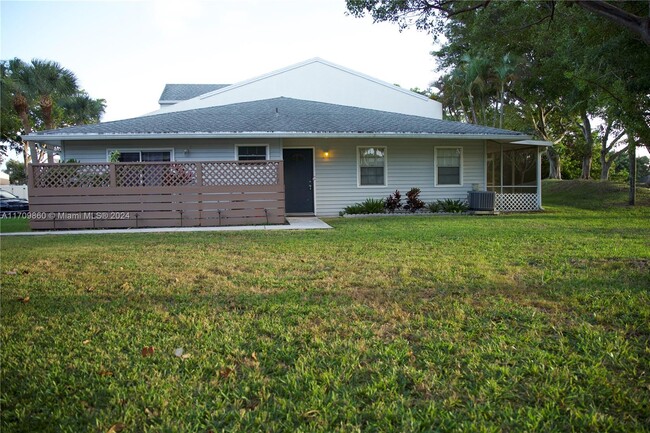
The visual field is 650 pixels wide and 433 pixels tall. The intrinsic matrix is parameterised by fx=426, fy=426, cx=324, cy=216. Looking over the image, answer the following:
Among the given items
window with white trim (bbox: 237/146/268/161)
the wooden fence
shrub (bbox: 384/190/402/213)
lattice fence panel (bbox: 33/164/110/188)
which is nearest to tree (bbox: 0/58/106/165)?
lattice fence panel (bbox: 33/164/110/188)

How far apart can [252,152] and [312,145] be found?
1989 mm

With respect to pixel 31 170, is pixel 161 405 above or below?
below

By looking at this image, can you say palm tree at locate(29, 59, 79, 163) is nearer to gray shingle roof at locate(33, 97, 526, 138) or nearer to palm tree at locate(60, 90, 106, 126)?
palm tree at locate(60, 90, 106, 126)

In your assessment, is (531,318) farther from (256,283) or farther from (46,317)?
(46,317)

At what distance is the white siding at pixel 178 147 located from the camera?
1319 cm

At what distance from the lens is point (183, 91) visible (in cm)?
2084

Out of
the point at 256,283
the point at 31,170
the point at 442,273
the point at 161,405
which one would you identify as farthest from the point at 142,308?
the point at 31,170

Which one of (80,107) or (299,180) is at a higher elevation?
(80,107)

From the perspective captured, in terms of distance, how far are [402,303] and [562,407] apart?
177 cm

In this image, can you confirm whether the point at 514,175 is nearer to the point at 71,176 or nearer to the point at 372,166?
the point at 372,166

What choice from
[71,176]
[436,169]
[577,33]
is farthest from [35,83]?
[577,33]

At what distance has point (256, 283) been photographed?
15.3ft

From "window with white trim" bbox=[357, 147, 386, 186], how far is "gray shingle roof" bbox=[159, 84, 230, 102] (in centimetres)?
964

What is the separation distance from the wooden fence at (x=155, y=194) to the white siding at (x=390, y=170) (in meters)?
3.40
